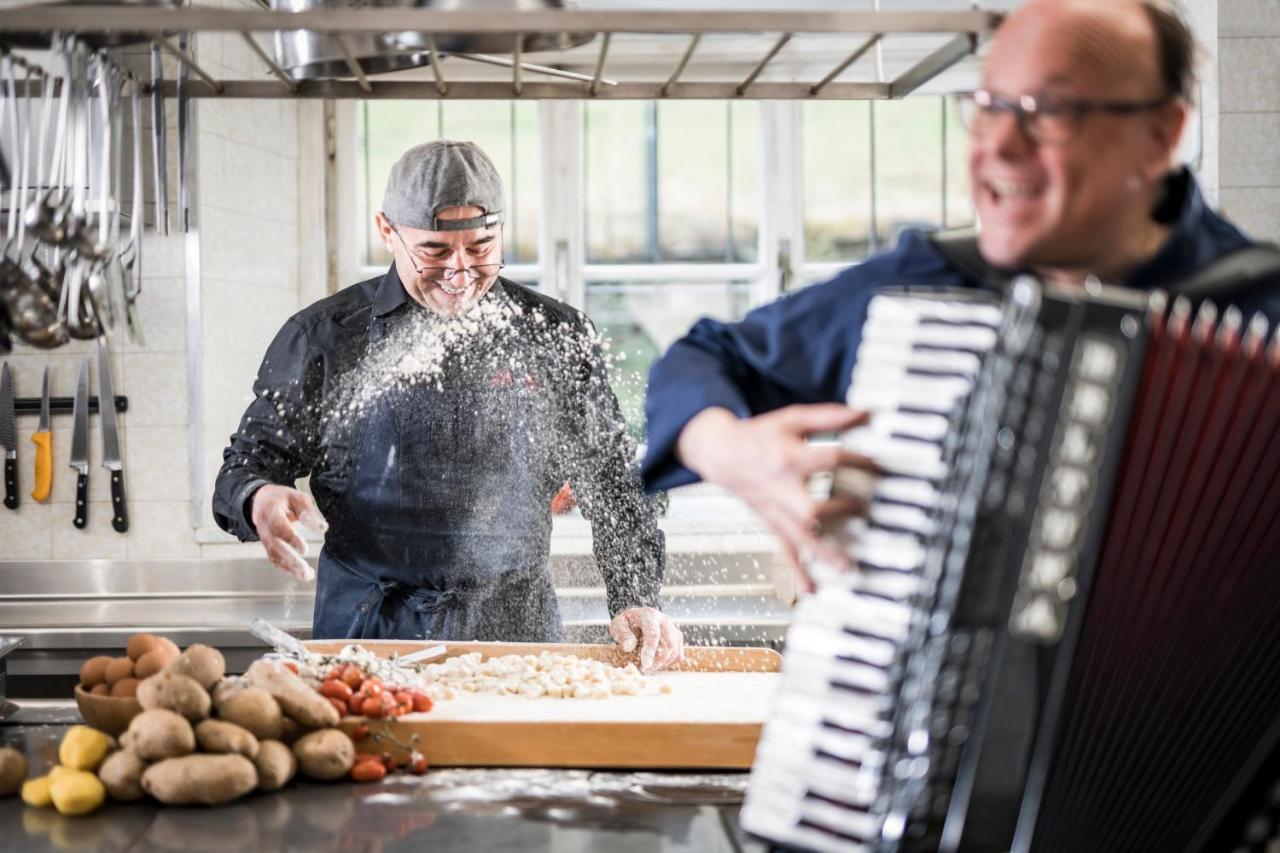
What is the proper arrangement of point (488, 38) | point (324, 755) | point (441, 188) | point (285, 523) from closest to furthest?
point (324, 755) < point (488, 38) < point (285, 523) < point (441, 188)

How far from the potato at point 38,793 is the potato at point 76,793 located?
0.01 m

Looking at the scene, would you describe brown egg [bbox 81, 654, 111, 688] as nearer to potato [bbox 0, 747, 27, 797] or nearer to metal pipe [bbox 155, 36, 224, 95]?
potato [bbox 0, 747, 27, 797]

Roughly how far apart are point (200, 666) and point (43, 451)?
2.12m

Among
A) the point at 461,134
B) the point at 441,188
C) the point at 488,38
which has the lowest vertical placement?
the point at 441,188

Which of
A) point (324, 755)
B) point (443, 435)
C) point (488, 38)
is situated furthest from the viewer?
point (443, 435)

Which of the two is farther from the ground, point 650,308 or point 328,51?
point 328,51

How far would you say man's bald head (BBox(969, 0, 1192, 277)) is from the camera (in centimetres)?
125

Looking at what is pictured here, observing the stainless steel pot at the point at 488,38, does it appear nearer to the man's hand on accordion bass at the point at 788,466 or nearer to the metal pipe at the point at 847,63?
the metal pipe at the point at 847,63

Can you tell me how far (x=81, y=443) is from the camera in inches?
137

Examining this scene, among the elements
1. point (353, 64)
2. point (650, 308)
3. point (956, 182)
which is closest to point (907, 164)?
point (956, 182)

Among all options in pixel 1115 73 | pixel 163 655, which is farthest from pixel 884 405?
pixel 163 655

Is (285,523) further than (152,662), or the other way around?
(285,523)

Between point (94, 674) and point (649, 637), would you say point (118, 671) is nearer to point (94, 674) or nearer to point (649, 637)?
point (94, 674)

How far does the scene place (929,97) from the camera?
3.89m
